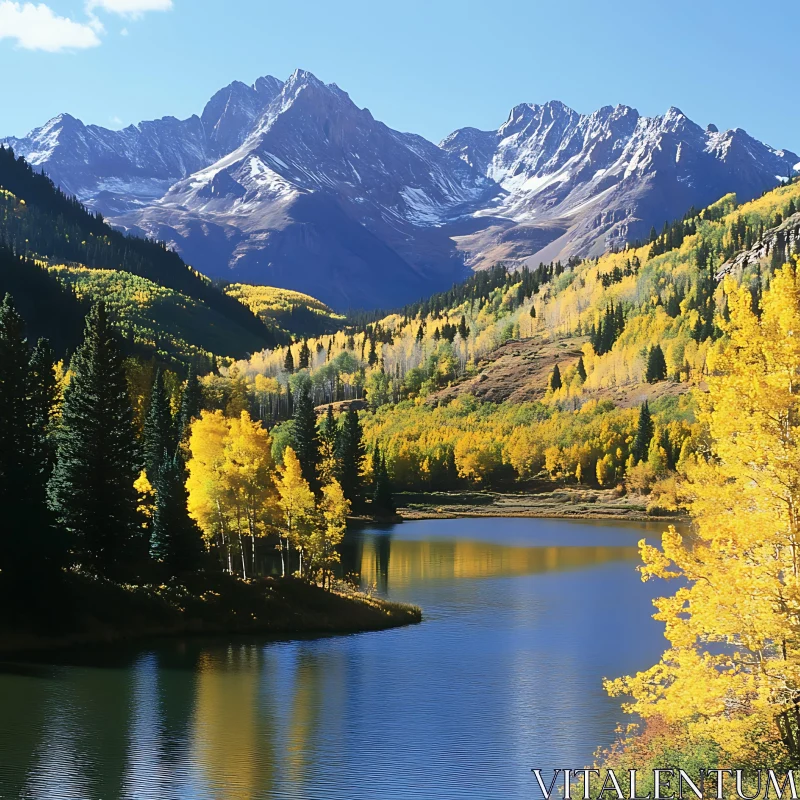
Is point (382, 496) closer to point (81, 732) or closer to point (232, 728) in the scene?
point (232, 728)

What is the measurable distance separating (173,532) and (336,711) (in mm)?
23096

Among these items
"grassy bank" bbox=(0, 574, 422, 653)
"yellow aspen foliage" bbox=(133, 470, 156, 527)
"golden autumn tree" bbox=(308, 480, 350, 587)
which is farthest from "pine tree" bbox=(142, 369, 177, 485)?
"grassy bank" bbox=(0, 574, 422, 653)

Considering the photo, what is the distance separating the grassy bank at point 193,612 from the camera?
2080 inches

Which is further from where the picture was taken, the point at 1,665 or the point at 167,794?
the point at 1,665

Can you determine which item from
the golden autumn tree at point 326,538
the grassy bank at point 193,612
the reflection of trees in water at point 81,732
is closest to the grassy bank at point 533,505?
the golden autumn tree at point 326,538

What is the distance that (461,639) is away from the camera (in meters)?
63.8

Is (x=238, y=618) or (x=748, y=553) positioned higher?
(x=748, y=553)

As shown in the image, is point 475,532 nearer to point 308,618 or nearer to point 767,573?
point 308,618

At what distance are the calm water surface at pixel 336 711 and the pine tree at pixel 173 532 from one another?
693cm

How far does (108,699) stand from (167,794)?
39.6 feet

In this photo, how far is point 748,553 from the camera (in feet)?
77.0

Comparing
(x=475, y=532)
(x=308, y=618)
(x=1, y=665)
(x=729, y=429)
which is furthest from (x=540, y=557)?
(x=729, y=429)

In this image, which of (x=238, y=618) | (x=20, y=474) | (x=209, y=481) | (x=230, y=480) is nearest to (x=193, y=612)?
(x=238, y=618)

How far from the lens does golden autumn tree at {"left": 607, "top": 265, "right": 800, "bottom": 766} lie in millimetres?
22359
